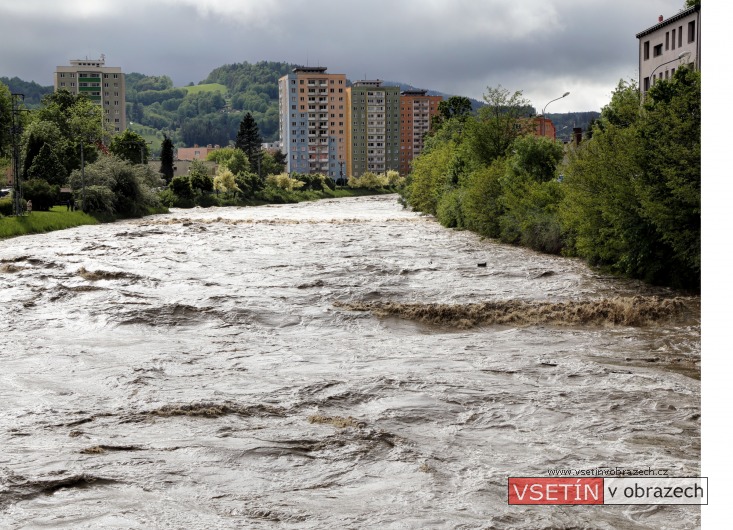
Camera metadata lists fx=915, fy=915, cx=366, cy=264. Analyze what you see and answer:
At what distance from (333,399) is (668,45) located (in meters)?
74.4

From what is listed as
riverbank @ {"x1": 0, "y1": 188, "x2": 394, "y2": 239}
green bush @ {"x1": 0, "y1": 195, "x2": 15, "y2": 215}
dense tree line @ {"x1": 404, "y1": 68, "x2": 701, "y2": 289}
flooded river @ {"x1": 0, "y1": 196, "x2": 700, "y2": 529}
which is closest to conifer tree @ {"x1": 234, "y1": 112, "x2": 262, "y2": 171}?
riverbank @ {"x1": 0, "y1": 188, "x2": 394, "y2": 239}

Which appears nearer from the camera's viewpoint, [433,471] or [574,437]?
[433,471]

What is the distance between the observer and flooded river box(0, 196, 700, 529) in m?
9.61

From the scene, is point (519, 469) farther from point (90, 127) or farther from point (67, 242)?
point (90, 127)

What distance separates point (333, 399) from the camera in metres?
14.1

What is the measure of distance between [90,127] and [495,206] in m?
70.9

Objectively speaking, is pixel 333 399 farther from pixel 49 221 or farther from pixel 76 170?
pixel 76 170

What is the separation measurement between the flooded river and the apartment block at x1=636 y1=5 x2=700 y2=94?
5141 centimetres

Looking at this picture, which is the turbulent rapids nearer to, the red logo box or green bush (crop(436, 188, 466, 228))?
the red logo box

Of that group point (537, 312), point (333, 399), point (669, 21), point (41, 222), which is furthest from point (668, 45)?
point (333, 399)

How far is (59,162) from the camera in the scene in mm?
84938
